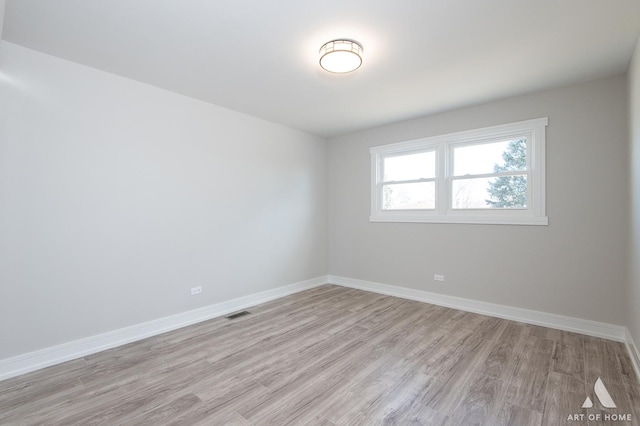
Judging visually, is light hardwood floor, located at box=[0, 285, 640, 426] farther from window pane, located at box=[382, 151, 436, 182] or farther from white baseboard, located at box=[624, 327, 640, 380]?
window pane, located at box=[382, 151, 436, 182]

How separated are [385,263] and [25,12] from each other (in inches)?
186

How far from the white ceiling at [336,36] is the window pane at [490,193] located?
3.54ft

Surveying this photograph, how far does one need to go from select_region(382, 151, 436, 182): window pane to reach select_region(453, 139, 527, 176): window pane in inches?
13.8

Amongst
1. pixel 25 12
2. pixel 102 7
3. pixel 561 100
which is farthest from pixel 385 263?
pixel 25 12

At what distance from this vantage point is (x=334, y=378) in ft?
7.25

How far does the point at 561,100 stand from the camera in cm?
316

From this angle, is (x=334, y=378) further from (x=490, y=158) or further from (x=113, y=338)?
(x=490, y=158)

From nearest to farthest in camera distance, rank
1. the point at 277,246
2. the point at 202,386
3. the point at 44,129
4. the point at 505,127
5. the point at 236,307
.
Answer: the point at 202,386 → the point at 44,129 → the point at 505,127 → the point at 236,307 → the point at 277,246

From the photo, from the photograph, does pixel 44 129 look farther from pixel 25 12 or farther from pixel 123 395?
pixel 123 395

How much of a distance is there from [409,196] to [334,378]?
3.06 meters

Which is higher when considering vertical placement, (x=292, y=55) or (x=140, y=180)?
(x=292, y=55)

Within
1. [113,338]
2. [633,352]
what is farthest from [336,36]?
[633,352]

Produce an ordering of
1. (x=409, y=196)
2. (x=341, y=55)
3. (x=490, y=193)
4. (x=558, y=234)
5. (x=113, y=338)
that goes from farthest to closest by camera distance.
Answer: (x=409, y=196) < (x=490, y=193) < (x=558, y=234) < (x=113, y=338) < (x=341, y=55)

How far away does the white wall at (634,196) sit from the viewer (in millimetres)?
2246
